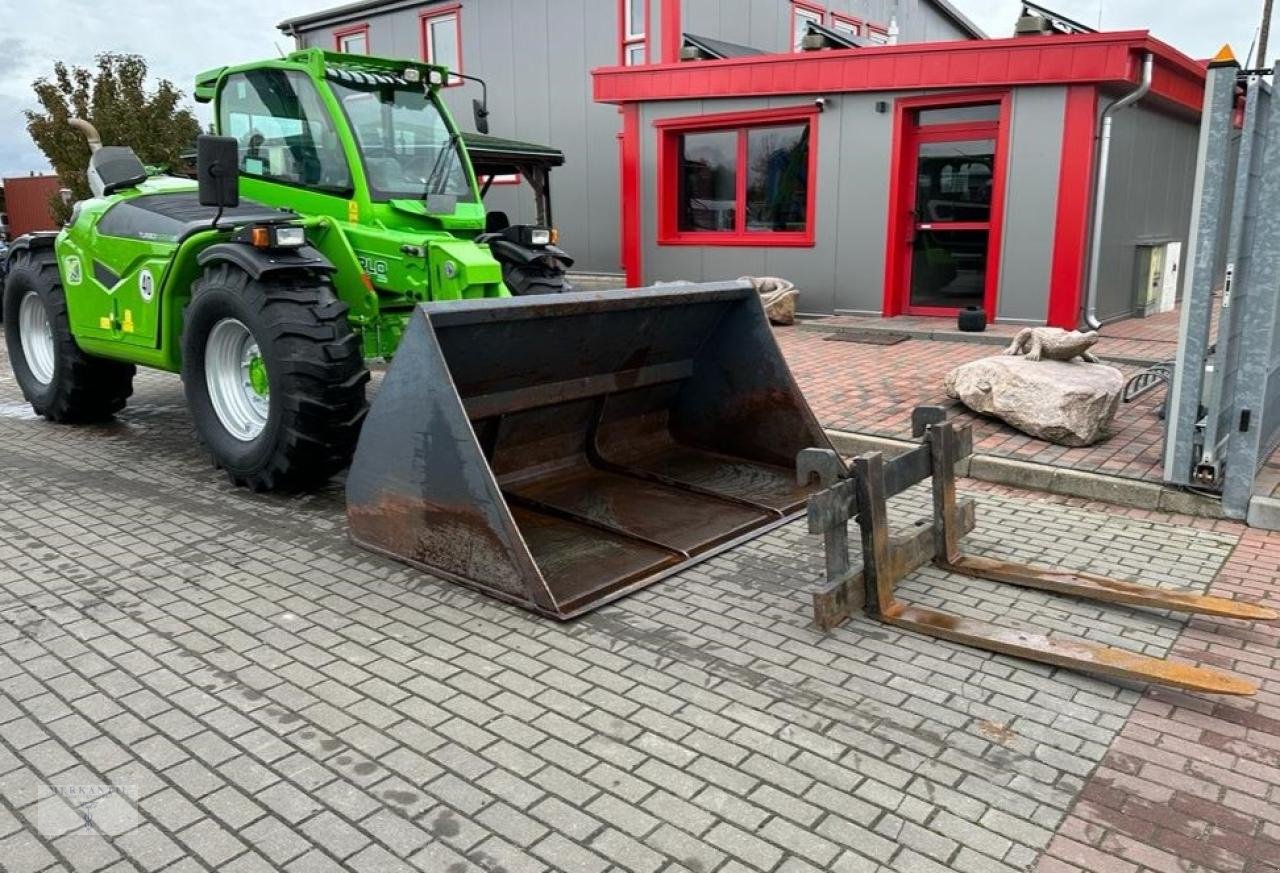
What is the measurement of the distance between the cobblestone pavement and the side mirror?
189cm

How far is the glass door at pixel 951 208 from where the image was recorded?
1112 centimetres

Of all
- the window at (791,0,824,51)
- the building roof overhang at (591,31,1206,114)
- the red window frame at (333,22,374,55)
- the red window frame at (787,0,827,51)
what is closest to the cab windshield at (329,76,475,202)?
the building roof overhang at (591,31,1206,114)

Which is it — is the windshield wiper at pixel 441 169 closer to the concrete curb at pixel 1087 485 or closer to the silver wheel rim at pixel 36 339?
the concrete curb at pixel 1087 485

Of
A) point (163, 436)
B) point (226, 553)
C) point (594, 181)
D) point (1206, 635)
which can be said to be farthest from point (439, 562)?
point (594, 181)

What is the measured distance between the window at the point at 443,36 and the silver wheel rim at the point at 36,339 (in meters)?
11.2

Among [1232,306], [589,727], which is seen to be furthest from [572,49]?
[589,727]

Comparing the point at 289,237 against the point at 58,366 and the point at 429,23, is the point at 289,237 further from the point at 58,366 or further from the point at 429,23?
the point at 429,23

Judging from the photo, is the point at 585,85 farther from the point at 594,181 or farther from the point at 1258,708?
the point at 1258,708

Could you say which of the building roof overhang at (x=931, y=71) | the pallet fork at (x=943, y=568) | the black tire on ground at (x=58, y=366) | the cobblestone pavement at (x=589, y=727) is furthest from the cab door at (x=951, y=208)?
the black tire on ground at (x=58, y=366)

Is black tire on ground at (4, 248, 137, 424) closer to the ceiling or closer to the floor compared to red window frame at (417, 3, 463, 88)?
closer to the floor

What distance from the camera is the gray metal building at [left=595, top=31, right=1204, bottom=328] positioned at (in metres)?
10.5

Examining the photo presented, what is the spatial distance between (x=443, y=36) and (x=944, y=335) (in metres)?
12.0

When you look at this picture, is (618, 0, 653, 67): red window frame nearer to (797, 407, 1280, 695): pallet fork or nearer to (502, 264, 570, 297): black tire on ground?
(502, 264, 570, 297): black tire on ground

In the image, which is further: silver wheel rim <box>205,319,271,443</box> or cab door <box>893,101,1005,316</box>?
cab door <box>893,101,1005,316</box>
